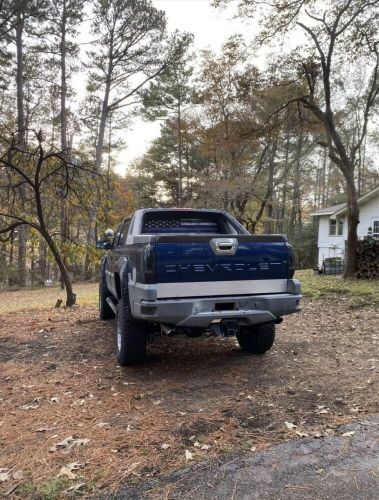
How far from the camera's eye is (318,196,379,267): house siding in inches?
877

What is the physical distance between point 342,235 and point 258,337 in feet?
69.5

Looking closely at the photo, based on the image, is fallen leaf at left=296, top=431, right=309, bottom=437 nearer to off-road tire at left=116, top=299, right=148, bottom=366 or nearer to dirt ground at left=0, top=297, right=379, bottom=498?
dirt ground at left=0, top=297, right=379, bottom=498

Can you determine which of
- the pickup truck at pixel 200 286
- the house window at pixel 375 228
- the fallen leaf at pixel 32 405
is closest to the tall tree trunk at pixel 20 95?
the pickup truck at pixel 200 286

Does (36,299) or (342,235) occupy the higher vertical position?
(342,235)

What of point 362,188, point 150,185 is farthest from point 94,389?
point 362,188

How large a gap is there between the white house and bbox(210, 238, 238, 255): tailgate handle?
18.2m

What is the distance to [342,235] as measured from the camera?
24.2 meters

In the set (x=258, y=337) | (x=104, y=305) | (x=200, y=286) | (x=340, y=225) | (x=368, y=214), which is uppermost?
(x=368, y=214)

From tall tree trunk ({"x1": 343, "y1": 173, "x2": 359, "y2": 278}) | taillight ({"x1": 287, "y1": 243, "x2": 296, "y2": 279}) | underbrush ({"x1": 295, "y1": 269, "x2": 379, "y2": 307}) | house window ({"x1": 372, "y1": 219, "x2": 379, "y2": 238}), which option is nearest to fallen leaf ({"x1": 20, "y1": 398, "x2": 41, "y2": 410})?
taillight ({"x1": 287, "y1": 243, "x2": 296, "y2": 279})

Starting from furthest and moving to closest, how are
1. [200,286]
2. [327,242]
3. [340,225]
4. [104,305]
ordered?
1. [327,242]
2. [340,225]
3. [104,305]
4. [200,286]

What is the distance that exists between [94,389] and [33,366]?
1148 mm

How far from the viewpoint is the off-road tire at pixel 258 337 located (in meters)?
4.88

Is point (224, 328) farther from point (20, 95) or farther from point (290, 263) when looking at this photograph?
point (20, 95)

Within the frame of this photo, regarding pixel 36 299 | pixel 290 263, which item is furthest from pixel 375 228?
pixel 290 263
